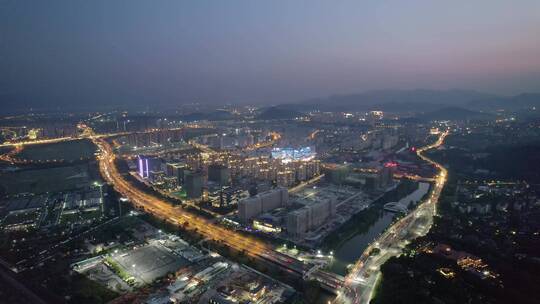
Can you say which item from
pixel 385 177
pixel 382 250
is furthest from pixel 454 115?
pixel 382 250

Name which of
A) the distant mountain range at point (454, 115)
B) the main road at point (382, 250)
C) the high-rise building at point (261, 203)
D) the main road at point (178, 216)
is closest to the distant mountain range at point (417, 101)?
the distant mountain range at point (454, 115)

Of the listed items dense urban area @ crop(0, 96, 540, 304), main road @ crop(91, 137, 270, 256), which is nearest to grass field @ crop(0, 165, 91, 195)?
dense urban area @ crop(0, 96, 540, 304)

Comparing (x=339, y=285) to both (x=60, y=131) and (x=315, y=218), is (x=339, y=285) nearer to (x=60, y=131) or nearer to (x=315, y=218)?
(x=315, y=218)

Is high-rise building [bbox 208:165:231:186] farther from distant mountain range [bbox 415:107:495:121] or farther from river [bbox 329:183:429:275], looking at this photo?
distant mountain range [bbox 415:107:495:121]

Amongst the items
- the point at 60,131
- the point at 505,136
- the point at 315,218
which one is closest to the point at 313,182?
the point at 315,218

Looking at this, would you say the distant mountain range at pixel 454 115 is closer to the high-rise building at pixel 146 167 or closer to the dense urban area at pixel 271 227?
the dense urban area at pixel 271 227

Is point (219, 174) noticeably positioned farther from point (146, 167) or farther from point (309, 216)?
point (309, 216)
